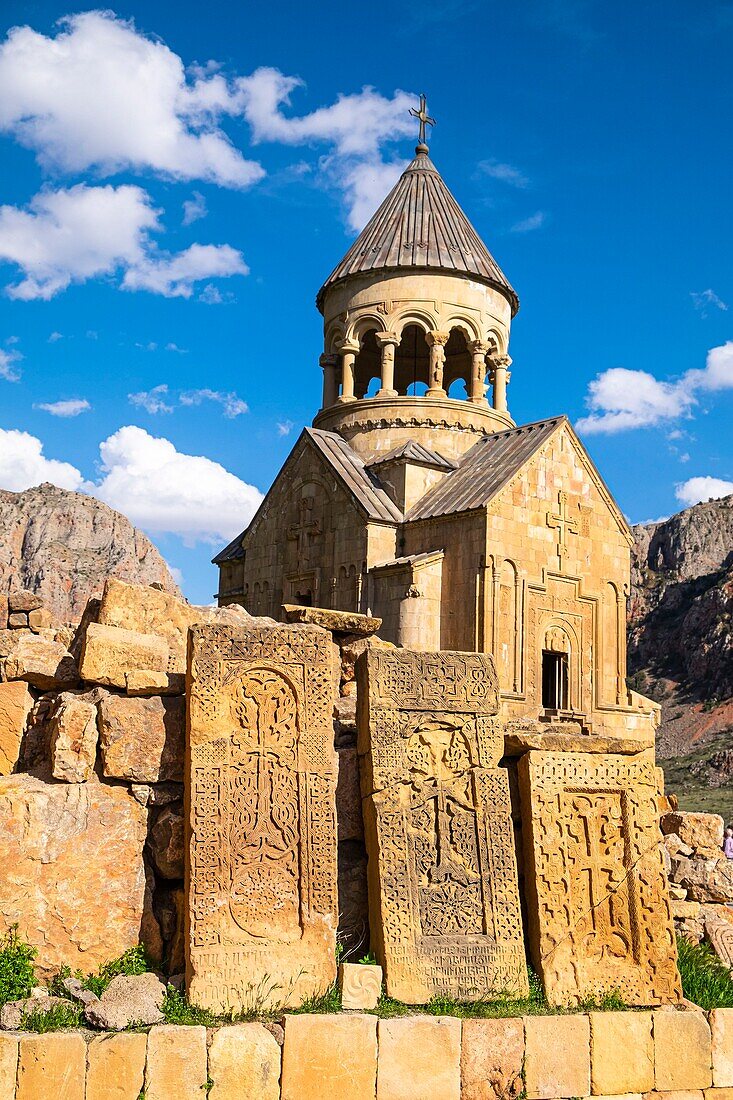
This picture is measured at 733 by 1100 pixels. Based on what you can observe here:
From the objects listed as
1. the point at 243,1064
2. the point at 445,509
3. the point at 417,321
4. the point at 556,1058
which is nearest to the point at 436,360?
the point at 417,321

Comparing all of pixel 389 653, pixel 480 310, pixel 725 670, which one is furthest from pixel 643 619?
pixel 389 653

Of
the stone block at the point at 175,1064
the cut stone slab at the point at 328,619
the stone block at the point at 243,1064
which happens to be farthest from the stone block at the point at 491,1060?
the cut stone slab at the point at 328,619

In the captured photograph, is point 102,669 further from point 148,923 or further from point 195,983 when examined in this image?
point 195,983

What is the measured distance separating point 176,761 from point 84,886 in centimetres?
68

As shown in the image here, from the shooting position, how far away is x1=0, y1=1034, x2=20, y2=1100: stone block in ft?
13.3

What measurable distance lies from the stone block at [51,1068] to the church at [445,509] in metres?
8.60

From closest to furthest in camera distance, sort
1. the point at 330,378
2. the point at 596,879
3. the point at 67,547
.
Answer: the point at 596,879, the point at 330,378, the point at 67,547

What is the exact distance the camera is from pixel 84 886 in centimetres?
488

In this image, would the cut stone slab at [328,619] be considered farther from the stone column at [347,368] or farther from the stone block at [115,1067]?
the stone column at [347,368]

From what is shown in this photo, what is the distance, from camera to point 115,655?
17.5ft

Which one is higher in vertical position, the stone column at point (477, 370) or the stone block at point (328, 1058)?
the stone column at point (477, 370)

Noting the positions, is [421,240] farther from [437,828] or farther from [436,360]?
[437,828]

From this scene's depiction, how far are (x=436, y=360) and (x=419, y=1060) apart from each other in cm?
1246

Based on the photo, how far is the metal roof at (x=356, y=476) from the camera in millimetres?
14477
